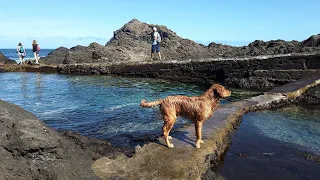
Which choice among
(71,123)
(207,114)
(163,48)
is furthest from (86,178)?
(163,48)

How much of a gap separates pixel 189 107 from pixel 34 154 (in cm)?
326

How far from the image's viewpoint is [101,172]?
5246 mm

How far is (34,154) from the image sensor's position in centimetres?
491

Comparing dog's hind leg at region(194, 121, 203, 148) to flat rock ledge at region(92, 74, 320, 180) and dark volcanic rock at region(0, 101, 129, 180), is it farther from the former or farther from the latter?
dark volcanic rock at region(0, 101, 129, 180)

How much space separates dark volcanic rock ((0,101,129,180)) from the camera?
4.64 meters

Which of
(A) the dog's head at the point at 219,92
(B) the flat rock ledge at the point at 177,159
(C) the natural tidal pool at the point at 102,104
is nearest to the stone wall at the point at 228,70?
(C) the natural tidal pool at the point at 102,104

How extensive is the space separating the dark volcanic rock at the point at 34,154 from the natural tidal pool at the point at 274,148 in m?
3.20

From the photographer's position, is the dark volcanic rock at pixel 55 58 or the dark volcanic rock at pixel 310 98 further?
the dark volcanic rock at pixel 55 58

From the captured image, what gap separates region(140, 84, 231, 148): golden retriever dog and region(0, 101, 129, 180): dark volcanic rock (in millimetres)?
1800

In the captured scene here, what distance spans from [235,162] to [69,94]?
42.2 feet

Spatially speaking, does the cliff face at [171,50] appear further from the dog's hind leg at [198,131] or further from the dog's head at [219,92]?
the dog's hind leg at [198,131]

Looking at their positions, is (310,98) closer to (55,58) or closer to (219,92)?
(219,92)

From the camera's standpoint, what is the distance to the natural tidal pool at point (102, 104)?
1012 centimetres

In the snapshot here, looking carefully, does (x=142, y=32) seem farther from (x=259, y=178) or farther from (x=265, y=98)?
(x=259, y=178)
